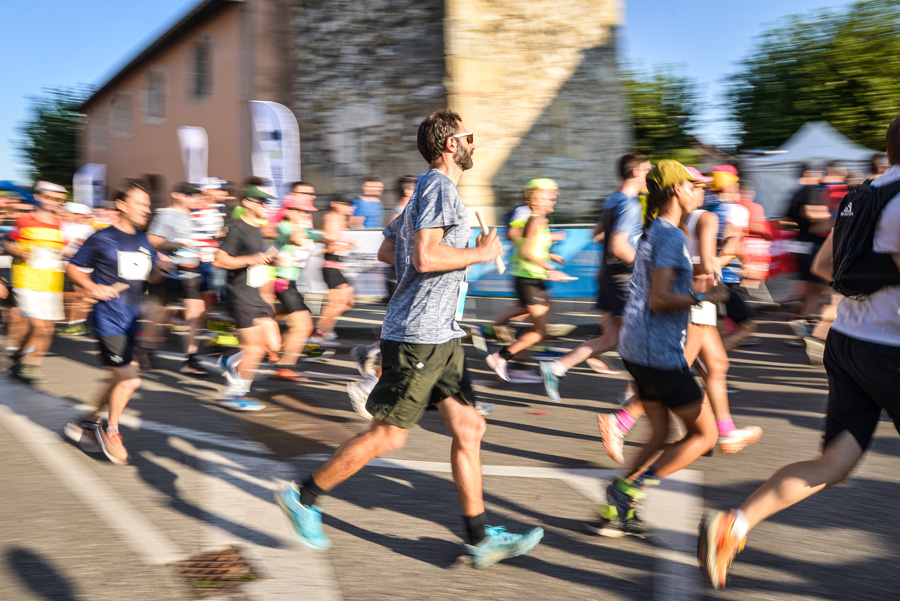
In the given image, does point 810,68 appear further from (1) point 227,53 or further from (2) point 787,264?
(2) point 787,264

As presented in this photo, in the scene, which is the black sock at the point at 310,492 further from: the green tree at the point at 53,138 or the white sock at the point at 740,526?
the green tree at the point at 53,138

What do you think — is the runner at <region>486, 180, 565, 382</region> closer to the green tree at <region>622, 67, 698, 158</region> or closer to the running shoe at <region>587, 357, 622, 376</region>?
the running shoe at <region>587, 357, 622, 376</region>

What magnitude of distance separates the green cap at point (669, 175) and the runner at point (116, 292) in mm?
3353

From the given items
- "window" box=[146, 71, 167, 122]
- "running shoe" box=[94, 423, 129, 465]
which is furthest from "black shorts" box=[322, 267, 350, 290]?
"window" box=[146, 71, 167, 122]

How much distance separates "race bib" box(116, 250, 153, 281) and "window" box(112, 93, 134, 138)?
98.2 feet

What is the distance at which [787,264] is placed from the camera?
9898 millimetres

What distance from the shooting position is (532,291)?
739cm

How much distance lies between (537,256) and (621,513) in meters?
3.92

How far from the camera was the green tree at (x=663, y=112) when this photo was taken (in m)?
31.9

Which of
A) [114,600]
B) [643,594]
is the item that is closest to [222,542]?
[114,600]

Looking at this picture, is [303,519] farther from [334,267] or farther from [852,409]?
[334,267]

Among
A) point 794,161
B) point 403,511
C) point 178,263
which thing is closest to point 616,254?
point 403,511

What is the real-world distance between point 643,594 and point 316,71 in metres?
19.4

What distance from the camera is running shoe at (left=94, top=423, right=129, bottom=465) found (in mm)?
4945
